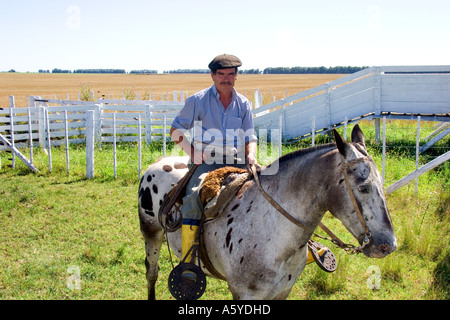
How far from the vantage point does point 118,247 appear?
643 centimetres

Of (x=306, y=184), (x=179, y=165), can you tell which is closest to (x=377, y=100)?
(x=179, y=165)

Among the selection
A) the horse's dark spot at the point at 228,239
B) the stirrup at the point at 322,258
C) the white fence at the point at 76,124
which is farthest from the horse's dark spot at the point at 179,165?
the white fence at the point at 76,124

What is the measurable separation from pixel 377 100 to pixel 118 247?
10751 mm

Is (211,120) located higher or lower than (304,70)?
lower

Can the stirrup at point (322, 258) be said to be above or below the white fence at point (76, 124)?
below

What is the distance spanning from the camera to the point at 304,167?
121 inches

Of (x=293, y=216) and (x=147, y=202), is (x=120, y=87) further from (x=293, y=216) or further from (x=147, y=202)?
(x=293, y=216)

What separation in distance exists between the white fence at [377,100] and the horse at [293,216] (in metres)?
8.99

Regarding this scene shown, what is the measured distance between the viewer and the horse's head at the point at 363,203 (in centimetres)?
262

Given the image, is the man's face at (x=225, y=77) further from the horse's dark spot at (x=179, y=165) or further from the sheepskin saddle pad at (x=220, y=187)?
the horse's dark spot at (x=179, y=165)

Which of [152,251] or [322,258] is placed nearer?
[322,258]

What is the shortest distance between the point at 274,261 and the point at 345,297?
2.48 m

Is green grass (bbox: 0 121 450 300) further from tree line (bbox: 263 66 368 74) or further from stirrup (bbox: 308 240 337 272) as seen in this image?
tree line (bbox: 263 66 368 74)

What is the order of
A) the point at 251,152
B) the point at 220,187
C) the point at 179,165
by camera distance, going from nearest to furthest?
1. the point at 220,187
2. the point at 251,152
3. the point at 179,165
